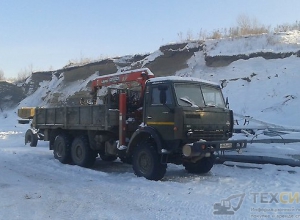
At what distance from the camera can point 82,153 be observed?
12.4 metres

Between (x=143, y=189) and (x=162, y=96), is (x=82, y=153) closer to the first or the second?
(x=162, y=96)

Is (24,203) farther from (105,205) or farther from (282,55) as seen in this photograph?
(282,55)

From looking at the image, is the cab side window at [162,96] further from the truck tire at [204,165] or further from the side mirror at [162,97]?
the truck tire at [204,165]

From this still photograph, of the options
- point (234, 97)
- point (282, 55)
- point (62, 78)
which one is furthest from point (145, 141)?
point (62, 78)

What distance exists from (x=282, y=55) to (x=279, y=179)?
16.1 m

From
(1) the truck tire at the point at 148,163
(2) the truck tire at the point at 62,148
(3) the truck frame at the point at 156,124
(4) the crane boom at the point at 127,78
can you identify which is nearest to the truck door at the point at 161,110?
(3) the truck frame at the point at 156,124

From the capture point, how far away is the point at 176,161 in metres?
10.0

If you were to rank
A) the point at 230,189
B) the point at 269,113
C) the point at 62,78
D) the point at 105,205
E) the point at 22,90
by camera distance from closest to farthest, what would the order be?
the point at 105,205, the point at 230,189, the point at 269,113, the point at 62,78, the point at 22,90

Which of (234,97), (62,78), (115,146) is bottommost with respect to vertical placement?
(115,146)

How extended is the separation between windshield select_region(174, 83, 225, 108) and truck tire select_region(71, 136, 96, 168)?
4.30m

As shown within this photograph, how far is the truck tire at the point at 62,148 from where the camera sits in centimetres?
1306

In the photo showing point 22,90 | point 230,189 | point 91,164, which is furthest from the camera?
point 22,90

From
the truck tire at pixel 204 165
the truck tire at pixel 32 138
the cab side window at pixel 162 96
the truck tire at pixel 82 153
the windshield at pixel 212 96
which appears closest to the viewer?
the cab side window at pixel 162 96

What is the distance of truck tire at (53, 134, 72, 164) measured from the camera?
42.9ft
